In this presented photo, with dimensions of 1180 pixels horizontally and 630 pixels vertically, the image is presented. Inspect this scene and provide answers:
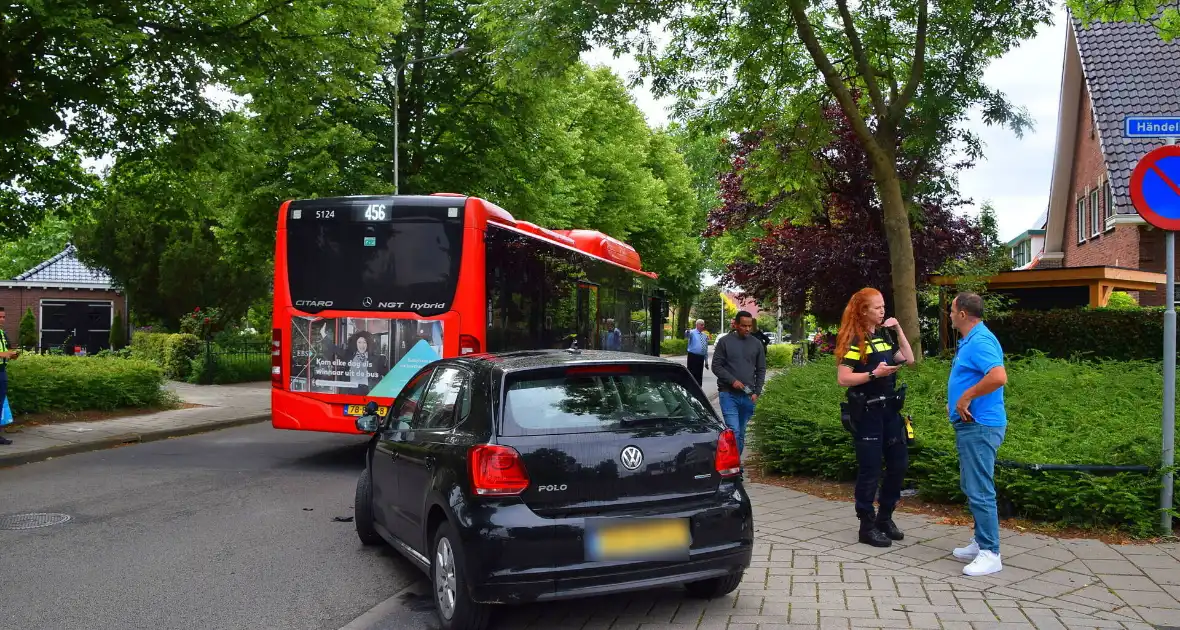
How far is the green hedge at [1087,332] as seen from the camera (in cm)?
1559

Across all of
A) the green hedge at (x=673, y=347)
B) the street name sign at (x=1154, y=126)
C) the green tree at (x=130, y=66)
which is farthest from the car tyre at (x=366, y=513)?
the green hedge at (x=673, y=347)

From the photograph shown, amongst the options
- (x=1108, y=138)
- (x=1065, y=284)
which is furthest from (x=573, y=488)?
(x=1108, y=138)

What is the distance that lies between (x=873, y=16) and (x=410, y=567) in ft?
36.6

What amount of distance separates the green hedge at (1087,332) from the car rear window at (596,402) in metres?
12.2

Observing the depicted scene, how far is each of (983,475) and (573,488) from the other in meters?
2.65

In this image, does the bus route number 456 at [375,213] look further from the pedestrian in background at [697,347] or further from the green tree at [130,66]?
the pedestrian in background at [697,347]

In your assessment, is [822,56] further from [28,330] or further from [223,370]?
[28,330]

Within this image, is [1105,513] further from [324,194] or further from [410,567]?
[324,194]

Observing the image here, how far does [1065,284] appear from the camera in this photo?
1936cm

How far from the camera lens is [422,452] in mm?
5160

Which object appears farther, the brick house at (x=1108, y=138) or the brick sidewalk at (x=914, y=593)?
the brick house at (x=1108, y=138)

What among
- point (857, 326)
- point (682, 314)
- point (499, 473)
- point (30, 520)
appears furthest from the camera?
point (682, 314)

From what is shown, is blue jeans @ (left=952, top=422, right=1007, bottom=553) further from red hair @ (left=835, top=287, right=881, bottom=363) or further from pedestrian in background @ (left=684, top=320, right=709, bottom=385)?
pedestrian in background @ (left=684, top=320, right=709, bottom=385)

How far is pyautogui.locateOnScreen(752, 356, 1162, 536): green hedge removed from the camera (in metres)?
6.34
